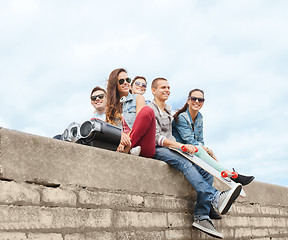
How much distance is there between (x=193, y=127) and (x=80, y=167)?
87.5 inches

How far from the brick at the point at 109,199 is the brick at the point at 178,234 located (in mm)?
476

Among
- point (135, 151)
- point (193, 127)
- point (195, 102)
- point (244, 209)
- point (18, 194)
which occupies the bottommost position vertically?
point (18, 194)

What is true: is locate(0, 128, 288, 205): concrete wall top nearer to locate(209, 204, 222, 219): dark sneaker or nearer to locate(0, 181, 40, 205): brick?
locate(0, 181, 40, 205): brick

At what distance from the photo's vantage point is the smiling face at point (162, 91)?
444cm

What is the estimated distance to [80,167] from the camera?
9.95 feet

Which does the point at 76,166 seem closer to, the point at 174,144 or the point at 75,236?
the point at 75,236

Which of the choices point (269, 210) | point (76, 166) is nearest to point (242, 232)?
point (269, 210)

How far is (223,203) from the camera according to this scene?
12.7 ft

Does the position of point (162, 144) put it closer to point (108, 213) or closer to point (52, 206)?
point (108, 213)

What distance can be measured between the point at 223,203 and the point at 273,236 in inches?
99.8

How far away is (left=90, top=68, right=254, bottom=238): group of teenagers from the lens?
380 centimetres

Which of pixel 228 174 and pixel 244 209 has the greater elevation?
pixel 228 174

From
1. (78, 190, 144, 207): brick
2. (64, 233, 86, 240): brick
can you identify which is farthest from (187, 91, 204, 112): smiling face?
(64, 233, 86, 240): brick

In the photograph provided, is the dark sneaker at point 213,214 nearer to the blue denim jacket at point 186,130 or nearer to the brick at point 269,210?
the blue denim jacket at point 186,130
